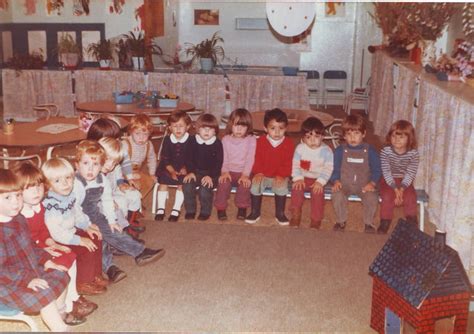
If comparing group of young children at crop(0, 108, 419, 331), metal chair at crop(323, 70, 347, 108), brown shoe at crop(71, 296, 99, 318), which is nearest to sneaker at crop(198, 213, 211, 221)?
group of young children at crop(0, 108, 419, 331)

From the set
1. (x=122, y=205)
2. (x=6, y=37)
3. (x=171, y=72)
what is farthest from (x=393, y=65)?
(x=6, y=37)

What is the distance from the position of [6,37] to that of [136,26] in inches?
94.6

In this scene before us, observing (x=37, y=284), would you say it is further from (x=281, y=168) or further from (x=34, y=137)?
(x=281, y=168)

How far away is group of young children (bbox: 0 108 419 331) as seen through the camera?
287 cm

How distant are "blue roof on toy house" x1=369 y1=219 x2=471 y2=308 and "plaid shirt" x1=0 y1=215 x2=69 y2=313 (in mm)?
1448

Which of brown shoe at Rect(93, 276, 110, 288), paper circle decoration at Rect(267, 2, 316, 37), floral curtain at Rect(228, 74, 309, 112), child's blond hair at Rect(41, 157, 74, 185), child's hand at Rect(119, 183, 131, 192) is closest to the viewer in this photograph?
child's blond hair at Rect(41, 157, 74, 185)

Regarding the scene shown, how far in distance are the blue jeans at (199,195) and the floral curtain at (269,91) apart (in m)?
3.45

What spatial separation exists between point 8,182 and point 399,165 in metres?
2.70

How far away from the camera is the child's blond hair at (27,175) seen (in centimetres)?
247

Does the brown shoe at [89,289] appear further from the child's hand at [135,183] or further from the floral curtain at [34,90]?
the floral curtain at [34,90]

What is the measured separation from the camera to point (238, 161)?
4297 mm

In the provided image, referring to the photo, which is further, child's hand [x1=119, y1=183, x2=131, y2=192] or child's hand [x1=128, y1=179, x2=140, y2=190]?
child's hand [x1=128, y1=179, x2=140, y2=190]

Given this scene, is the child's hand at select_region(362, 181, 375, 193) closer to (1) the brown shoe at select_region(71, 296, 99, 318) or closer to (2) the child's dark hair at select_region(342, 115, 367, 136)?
(2) the child's dark hair at select_region(342, 115, 367, 136)

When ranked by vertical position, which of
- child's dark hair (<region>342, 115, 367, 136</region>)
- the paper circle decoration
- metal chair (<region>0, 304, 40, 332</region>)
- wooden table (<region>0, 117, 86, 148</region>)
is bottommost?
metal chair (<region>0, 304, 40, 332</region>)
